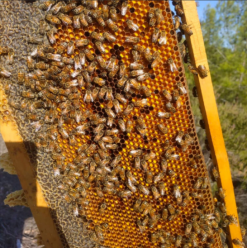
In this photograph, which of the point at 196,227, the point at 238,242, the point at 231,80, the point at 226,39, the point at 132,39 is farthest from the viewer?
the point at 226,39

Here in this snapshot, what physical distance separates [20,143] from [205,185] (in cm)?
246

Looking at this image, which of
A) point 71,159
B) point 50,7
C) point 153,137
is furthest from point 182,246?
point 50,7

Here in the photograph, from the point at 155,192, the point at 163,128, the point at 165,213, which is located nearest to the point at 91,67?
the point at 163,128

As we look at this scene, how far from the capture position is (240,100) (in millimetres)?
13562

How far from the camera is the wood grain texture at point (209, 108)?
203 cm

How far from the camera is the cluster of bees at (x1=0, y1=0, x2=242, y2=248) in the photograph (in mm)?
2090

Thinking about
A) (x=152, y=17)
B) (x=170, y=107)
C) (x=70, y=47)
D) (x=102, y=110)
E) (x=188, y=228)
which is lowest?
(x=188, y=228)

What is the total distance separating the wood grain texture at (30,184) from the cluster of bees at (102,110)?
0.85 feet

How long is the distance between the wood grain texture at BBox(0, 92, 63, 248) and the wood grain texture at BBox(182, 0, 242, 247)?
7.68 feet

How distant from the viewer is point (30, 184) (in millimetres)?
2607

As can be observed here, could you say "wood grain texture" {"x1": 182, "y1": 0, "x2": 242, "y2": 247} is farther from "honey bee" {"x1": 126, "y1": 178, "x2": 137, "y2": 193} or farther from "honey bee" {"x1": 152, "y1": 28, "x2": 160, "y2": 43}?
"honey bee" {"x1": 126, "y1": 178, "x2": 137, "y2": 193}

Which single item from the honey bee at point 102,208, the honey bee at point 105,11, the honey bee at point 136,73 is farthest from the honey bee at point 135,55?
the honey bee at point 102,208

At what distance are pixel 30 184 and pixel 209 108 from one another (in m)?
2.53

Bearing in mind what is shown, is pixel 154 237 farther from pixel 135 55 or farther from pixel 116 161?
pixel 135 55
